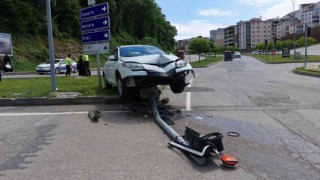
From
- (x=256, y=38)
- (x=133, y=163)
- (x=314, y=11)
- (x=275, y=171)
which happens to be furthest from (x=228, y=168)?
(x=256, y=38)

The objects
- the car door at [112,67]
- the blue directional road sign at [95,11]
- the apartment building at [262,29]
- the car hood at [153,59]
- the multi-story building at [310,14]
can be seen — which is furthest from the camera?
the apartment building at [262,29]

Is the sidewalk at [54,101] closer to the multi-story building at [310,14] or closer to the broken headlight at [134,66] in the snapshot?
the broken headlight at [134,66]

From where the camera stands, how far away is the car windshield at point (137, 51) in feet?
33.5

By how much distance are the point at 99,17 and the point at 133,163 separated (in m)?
7.80

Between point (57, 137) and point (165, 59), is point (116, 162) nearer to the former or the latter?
point (57, 137)

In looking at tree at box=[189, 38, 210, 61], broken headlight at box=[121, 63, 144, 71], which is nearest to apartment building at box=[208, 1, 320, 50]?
tree at box=[189, 38, 210, 61]

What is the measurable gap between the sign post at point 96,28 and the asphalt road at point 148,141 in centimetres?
269

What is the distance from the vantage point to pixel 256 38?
188 metres

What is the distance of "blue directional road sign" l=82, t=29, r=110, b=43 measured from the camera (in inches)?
474

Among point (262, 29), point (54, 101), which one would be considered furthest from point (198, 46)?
point (262, 29)

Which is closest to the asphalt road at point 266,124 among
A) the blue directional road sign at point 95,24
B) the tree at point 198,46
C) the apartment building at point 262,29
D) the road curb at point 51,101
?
the road curb at point 51,101

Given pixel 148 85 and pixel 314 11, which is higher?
pixel 314 11

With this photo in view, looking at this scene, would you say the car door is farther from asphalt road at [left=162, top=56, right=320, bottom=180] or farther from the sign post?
asphalt road at [left=162, top=56, right=320, bottom=180]

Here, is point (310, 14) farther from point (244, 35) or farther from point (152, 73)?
point (152, 73)
